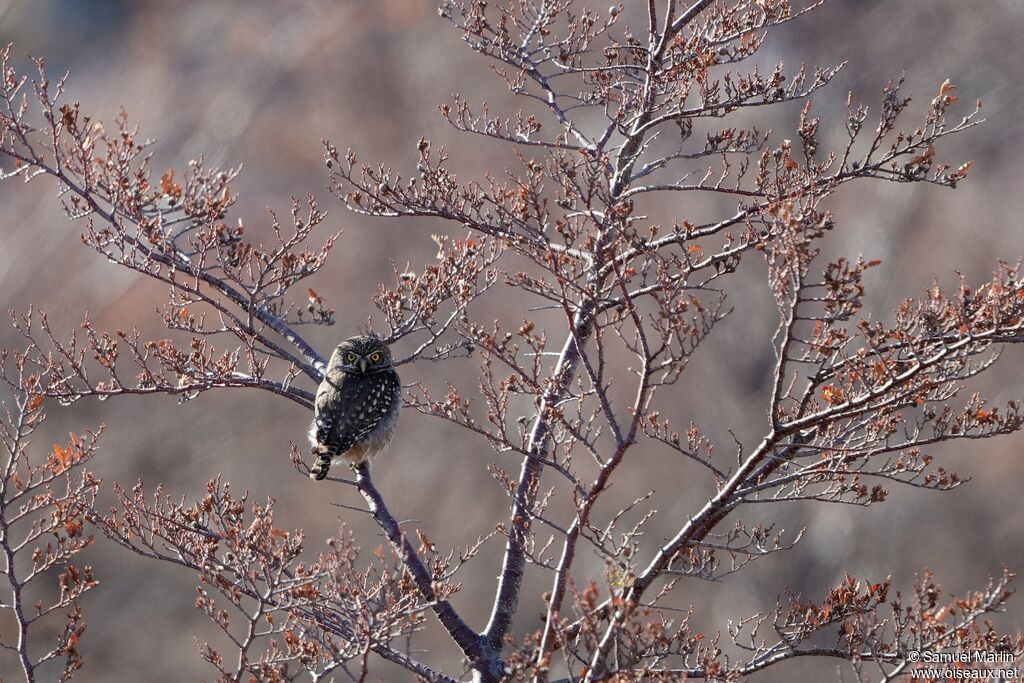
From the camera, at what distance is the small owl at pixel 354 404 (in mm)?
8523

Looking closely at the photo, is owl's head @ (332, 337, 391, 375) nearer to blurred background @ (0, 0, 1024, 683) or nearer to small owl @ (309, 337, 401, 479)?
small owl @ (309, 337, 401, 479)

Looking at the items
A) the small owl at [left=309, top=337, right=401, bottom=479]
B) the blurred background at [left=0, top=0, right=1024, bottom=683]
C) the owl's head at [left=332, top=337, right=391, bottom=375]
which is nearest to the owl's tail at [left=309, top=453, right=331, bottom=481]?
the small owl at [left=309, top=337, right=401, bottom=479]

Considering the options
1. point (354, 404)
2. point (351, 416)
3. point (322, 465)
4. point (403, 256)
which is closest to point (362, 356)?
point (354, 404)

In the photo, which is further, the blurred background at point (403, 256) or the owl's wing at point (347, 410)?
the blurred background at point (403, 256)

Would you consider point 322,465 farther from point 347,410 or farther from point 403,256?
point 403,256

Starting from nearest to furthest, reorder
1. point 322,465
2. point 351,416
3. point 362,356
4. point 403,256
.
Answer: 1. point 322,465
2. point 351,416
3. point 362,356
4. point 403,256

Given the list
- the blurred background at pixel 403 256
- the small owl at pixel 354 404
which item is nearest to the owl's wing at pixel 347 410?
the small owl at pixel 354 404

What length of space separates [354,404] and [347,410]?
10cm

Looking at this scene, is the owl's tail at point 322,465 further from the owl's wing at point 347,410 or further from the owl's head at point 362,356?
the owl's head at point 362,356

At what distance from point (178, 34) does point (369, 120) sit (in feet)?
24.1

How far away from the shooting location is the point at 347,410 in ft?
28.3

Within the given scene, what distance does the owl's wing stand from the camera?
8.52 metres

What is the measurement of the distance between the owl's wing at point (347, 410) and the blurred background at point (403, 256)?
14045mm

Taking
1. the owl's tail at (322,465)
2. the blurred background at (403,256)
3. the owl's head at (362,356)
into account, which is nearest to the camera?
the owl's tail at (322,465)
